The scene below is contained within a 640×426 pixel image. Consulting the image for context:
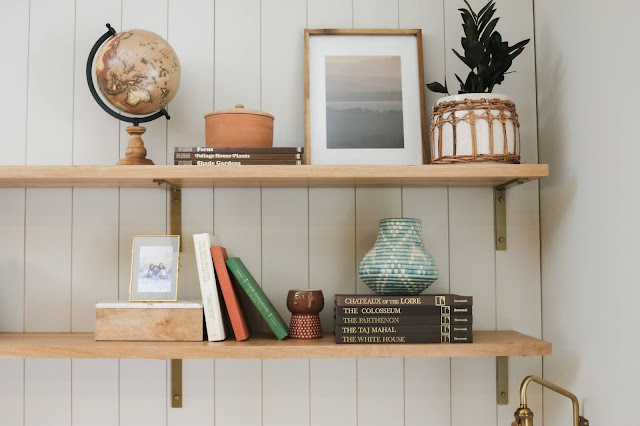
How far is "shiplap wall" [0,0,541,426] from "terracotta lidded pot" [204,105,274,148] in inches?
6.3

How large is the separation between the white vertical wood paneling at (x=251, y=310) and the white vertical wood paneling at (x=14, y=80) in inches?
19.7

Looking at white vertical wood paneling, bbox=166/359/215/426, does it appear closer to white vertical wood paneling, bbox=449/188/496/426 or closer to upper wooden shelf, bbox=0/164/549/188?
upper wooden shelf, bbox=0/164/549/188

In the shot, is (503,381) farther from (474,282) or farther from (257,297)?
(257,297)

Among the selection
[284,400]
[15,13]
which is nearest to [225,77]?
[15,13]

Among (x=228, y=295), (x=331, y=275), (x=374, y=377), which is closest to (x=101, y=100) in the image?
(x=228, y=295)

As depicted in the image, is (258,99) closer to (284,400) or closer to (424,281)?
(424,281)

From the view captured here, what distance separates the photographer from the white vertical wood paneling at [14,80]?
5.05 feet

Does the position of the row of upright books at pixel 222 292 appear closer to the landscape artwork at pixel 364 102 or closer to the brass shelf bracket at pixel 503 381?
the landscape artwork at pixel 364 102

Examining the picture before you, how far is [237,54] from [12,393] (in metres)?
0.98

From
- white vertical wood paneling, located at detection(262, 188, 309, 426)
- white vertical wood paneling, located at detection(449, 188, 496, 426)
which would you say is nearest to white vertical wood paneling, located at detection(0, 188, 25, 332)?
white vertical wood paneling, located at detection(262, 188, 309, 426)

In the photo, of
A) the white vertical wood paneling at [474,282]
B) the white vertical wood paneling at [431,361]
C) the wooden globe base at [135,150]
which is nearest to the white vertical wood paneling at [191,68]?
the wooden globe base at [135,150]

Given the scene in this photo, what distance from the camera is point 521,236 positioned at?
1.56 meters

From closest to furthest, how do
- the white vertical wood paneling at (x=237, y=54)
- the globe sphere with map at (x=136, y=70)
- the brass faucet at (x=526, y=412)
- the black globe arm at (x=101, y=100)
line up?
the brass faucet at (x=526, y=412)
the globe sphere with map at (x=136, y=70)
the black globe arm at (x=101, y=100)
the white vertical wood paneling at (x=237, y=54)

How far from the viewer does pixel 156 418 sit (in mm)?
1519
